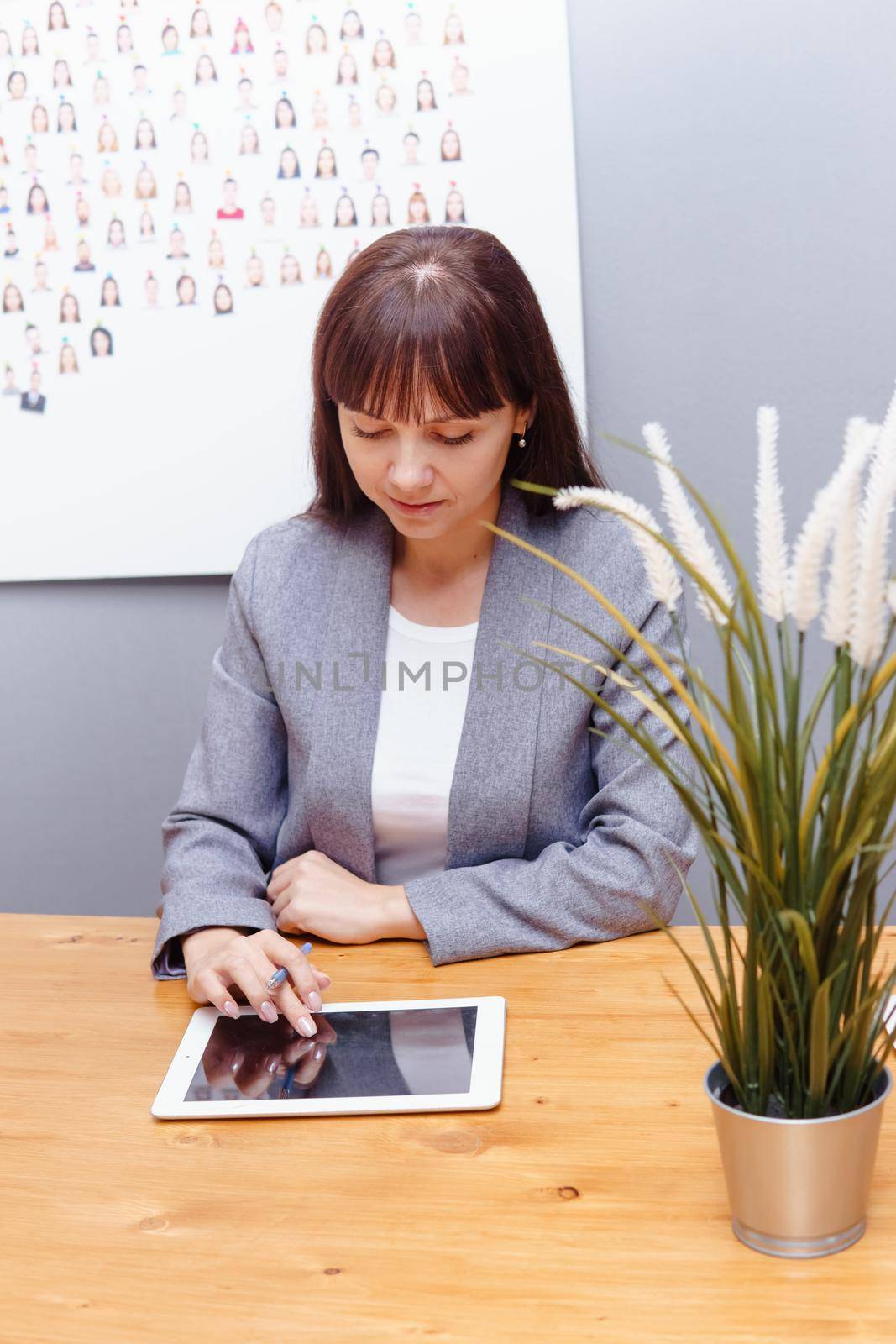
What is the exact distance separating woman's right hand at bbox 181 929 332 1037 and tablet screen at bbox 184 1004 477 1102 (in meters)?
0.02

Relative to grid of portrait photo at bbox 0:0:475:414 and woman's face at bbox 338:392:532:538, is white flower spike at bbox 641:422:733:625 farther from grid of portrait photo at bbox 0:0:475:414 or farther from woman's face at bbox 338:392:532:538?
grid of portrait photo at bbox 0:0:475:414

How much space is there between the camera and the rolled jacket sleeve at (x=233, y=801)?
128 centimetres

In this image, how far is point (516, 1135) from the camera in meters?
0.92

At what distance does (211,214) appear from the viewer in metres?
1.98

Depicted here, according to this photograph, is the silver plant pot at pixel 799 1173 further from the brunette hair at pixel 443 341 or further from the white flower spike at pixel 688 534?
the brunette hair at pixel 443 341

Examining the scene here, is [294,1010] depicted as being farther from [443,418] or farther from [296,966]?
[443,418]

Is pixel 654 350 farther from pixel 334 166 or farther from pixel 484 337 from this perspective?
pixel 484 337

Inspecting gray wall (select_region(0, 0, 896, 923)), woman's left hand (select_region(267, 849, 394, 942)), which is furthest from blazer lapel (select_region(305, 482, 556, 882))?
gray wall (select_region(0, 0, 896, 923))

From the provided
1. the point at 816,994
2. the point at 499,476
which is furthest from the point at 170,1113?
the point at 499,476

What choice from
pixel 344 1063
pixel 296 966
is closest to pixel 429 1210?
pixel 344 1063

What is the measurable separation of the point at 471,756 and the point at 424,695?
125 millimetres

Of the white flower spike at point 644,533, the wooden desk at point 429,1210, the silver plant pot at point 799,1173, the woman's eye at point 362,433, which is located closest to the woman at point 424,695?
the woman's eye at point 362,433

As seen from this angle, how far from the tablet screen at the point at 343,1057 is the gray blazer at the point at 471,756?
15cm

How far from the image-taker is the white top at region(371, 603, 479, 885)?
4.78ft
